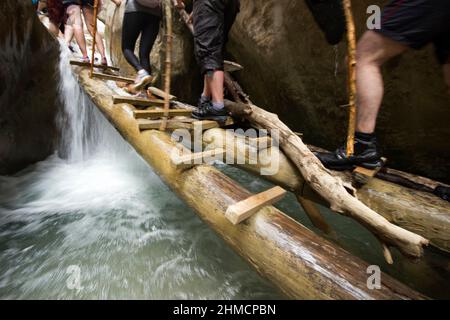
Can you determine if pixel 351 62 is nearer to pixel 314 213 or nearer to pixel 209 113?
pixel 314 213

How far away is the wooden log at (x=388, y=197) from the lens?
1649mm

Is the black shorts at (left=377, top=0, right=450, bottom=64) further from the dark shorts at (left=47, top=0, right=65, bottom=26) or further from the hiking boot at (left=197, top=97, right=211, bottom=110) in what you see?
the dark shorts at (left=47, top=0, right=65, bottom=26)

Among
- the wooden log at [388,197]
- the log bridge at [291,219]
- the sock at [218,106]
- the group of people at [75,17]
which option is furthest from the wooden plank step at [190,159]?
the group of people at [75,17]

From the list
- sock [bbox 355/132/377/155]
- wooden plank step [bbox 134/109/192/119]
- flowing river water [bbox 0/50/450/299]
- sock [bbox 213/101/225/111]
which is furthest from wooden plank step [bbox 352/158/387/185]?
wooden plank step [bbox 134/109/192/119]

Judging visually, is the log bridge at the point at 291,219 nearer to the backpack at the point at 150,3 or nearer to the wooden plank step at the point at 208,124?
the wooden plank step at the point at 208,124

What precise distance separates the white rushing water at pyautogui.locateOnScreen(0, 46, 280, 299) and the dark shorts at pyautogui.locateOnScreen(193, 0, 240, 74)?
198cm

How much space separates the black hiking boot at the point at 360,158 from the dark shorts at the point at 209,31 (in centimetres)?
174

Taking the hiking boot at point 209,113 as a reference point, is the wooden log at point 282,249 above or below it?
below

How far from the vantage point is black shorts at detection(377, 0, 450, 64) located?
1699 millimetres

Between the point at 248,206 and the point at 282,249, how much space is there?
0.33m

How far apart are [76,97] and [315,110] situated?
5.07 m

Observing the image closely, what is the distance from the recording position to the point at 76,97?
5.50m

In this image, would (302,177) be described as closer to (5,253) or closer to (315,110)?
(315,110)

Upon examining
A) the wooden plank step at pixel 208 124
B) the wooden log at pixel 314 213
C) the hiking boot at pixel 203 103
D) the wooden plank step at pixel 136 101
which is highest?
the wooden plank step at pixel 136 101
